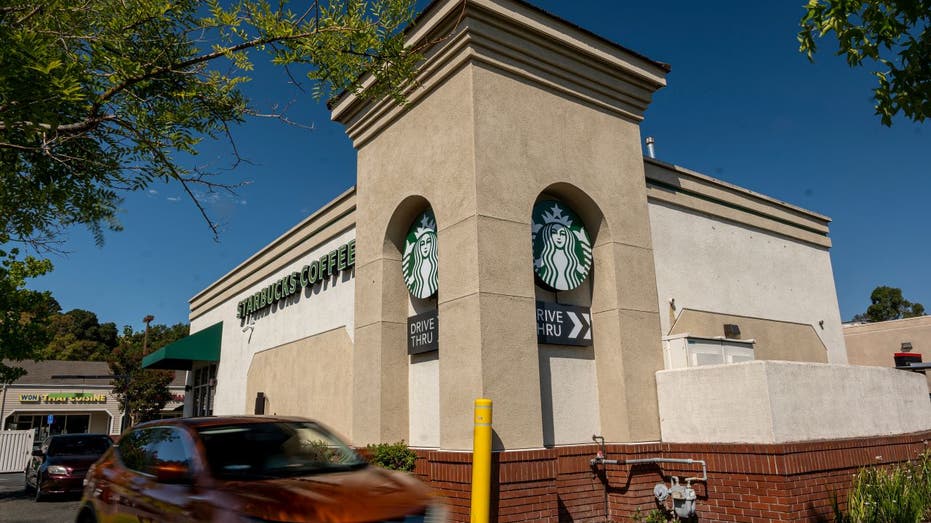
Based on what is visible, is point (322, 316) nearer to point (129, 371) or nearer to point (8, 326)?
point (8, 326)

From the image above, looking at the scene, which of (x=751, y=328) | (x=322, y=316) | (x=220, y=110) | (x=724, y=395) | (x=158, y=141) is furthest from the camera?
(x=322, y=316)

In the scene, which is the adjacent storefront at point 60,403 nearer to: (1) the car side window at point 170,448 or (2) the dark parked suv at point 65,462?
(2) the dark parked suv at point 65,462

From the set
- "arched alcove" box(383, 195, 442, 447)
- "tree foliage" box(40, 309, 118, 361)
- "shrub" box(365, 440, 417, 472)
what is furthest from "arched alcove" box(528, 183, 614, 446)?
"tree foliage" box(40, 309, 118, 361)

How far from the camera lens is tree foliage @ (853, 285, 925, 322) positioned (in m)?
70.1

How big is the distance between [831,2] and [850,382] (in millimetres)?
6089

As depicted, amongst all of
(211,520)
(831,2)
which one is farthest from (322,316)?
(831,2)

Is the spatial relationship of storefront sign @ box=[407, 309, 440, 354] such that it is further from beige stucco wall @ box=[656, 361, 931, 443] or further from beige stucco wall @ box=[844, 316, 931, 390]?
beige stucco wall @ box=[844, 316, 931, 390]

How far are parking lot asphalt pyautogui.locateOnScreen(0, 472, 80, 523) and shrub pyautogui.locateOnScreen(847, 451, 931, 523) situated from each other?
13.6m

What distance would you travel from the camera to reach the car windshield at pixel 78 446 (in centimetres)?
1582

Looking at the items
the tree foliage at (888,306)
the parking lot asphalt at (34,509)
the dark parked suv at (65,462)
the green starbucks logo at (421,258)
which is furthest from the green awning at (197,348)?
the tree foliage at (888,306)

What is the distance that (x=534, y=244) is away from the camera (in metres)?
10.3

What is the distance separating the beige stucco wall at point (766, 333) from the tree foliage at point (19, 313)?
58.5ft

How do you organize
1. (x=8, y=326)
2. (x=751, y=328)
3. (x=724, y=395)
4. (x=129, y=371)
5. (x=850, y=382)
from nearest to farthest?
(x=724, y=395), (x=850, y=382), (x=751, y=328), (x=8, y=326), (x=129, y=371)

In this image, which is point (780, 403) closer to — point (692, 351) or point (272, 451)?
point (692, 351)
